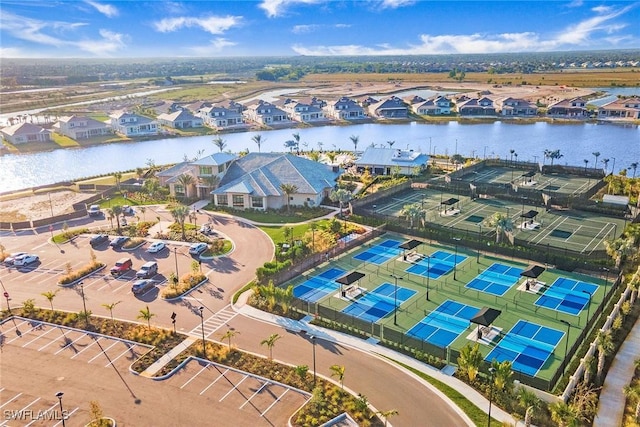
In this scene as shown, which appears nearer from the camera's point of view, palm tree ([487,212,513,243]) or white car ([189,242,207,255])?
palm tree ([487,212,513,243])

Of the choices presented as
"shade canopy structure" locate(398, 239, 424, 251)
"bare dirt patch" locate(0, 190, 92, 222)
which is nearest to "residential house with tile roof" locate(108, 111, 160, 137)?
"bare dirt patch" locate(0, 190, 92, 222)

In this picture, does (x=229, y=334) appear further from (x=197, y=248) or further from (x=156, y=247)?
(x=156, y=247)

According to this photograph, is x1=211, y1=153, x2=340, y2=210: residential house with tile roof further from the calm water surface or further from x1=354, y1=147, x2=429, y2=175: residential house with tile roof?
the calm water surface

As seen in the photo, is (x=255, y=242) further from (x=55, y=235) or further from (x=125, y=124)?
(x=125, y=124)

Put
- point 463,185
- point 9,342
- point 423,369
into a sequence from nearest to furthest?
1. point 423,369
2. point 9,342
3. point 463,185

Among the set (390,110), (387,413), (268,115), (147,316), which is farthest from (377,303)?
(390,110)

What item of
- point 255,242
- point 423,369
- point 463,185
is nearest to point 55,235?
point 255,242

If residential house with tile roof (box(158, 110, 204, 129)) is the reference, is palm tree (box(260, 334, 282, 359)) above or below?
below
